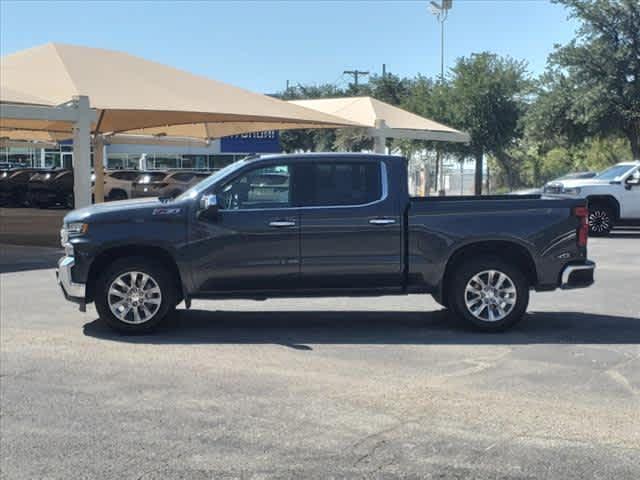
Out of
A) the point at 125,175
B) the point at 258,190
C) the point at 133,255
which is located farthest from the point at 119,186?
the point at 258,190

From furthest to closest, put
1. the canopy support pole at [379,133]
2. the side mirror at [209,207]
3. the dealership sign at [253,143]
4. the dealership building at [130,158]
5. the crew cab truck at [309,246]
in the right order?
the dealership building at [130,158] → the dealership sign at [253,143] → the canopy support pole at [379,133] → the crew cab truck at [309,246] → the side mirror at [209,207]

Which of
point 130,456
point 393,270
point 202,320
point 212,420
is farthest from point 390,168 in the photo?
point 130,456

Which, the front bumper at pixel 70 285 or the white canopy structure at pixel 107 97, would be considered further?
the white canopy structure at pixel 107 97

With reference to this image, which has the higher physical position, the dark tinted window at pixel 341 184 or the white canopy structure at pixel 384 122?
the white canopy structure at pixel 384 122

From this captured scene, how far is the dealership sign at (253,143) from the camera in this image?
137 feet

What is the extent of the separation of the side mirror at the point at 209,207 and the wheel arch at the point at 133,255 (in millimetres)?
586

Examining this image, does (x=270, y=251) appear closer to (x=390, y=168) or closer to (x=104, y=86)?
(x=390, y=168)

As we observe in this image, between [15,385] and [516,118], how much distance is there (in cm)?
3216

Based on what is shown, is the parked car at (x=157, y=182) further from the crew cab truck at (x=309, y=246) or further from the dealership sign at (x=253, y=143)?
the crew cab truck at (x=309, y=246)

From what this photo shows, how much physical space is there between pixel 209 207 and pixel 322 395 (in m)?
2.77

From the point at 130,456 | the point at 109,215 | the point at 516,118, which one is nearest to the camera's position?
the point at 130,456

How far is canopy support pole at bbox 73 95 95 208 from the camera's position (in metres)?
17.6

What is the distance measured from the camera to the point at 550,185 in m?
20.8

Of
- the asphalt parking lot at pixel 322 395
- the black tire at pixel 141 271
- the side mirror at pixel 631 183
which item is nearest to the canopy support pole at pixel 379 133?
the side mirror at pixel 631 183
